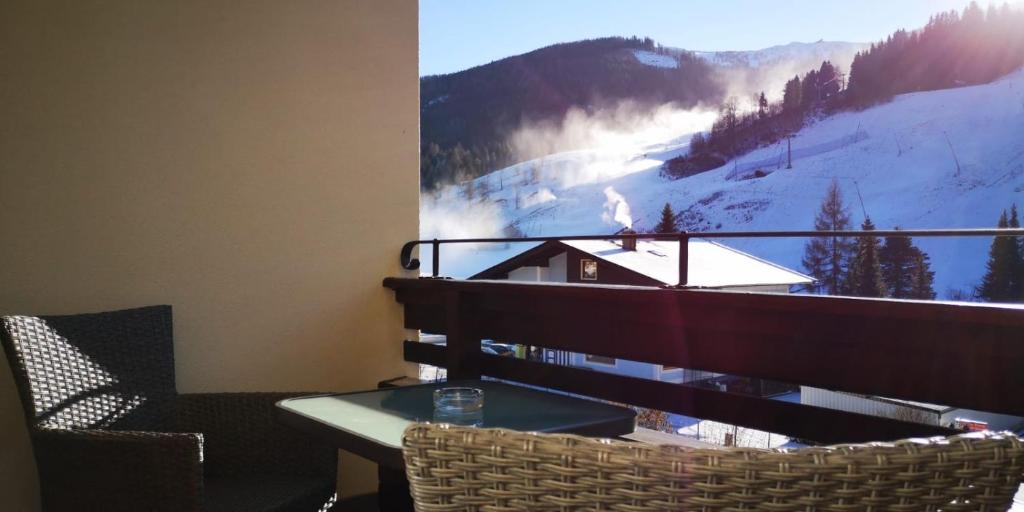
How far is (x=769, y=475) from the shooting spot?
0.65 m

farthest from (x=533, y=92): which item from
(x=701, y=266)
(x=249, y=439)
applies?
(x=249, y=439)

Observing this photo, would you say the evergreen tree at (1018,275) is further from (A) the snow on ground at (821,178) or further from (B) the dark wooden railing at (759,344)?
(B) the dark wooden railing at (759,344)

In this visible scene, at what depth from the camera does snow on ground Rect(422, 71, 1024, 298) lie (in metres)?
16.7

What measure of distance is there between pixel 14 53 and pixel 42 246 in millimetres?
573

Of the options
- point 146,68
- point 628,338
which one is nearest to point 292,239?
point 146,68

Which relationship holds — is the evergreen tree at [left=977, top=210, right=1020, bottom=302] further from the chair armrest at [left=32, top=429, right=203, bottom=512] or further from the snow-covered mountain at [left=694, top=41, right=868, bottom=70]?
the chair armrest at [left=32, top=429, right=203, bottom=512]

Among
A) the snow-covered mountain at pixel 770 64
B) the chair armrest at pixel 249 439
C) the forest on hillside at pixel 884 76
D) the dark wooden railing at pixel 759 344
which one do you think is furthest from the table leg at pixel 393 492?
the snow-covered mountain at pixel 770 64

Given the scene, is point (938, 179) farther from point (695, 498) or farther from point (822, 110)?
point (695, 498)

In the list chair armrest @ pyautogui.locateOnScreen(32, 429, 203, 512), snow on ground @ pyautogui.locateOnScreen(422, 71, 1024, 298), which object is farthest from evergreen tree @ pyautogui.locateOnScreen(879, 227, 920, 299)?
chair armrest @ pyautogui.locateOnScreen(32, 429, 203, 512)

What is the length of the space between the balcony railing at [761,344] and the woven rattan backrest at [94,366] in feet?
3.18

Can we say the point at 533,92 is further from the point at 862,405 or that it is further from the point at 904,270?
the point at 862,405

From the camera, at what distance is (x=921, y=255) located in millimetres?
13281

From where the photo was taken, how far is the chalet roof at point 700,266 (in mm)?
2146

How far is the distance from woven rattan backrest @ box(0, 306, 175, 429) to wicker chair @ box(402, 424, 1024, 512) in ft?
5.53
